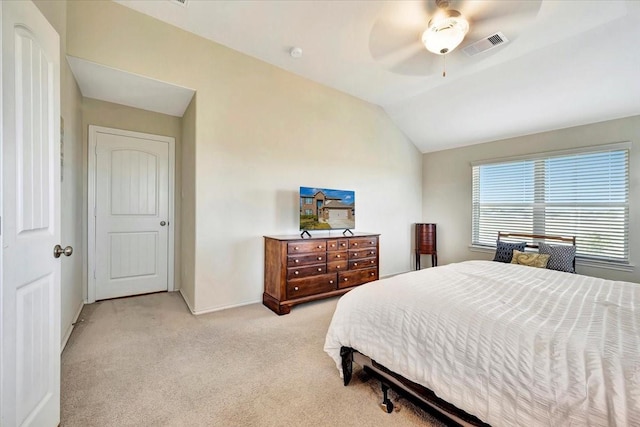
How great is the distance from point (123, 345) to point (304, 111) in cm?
332

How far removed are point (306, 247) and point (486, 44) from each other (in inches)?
112

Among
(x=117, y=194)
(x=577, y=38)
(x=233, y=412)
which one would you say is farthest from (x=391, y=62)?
(x=117, y=194)

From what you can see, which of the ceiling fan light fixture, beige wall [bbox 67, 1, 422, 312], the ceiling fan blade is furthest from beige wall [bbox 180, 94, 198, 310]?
the ceiling fan light fixture

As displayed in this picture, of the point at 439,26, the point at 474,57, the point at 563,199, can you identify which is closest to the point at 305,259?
the point at 439,26

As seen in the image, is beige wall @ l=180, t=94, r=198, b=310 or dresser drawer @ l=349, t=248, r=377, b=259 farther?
dresser drawer @ l=349, t=248, r=377, b=259

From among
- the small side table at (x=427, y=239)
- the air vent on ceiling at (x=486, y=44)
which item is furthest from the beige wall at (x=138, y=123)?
the small side table at (x=427, y=239)

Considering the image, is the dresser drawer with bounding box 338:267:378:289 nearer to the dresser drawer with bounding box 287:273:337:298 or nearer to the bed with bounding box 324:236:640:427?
the dresser drawer with bounding box 287:273:337:298

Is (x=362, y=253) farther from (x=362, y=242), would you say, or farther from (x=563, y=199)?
(x=563, y=199)

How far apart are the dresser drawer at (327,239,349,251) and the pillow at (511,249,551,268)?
7.33ft

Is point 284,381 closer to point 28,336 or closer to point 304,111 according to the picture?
point 28,336

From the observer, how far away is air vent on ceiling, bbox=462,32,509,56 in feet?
8.57

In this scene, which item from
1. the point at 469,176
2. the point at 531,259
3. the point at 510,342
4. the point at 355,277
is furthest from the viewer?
the point at 469,176

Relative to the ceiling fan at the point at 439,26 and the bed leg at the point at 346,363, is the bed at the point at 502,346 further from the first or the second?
the ceiling fan at the point at 439,26

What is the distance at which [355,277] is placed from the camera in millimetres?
3721
